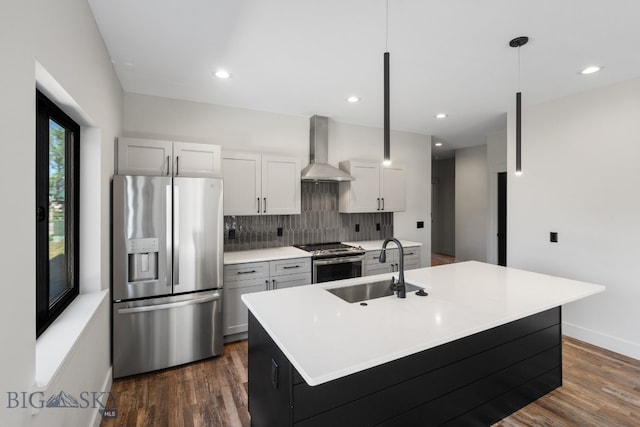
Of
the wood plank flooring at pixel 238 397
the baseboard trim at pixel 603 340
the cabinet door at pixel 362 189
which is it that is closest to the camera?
the wood plank flooring at pixel 238 397

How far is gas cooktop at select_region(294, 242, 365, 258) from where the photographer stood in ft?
12.0

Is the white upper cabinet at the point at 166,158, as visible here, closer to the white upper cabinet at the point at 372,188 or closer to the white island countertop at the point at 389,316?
the white island countertop at the point at 389,316

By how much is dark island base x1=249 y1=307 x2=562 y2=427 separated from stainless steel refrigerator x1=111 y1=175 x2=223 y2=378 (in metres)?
1.18

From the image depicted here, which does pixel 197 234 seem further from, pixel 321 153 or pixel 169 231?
pixel 321 153

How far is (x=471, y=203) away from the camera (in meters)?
6.47

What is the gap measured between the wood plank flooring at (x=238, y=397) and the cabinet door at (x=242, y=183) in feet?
5.33

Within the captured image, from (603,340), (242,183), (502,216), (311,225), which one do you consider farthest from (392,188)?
(603,340)

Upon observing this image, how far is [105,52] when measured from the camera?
2.33 meters

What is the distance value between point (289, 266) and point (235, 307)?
2.41 ft

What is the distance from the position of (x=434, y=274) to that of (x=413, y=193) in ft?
9.36

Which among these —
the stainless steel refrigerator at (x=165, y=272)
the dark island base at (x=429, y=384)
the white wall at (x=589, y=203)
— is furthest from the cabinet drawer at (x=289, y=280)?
the white wall at (x=589, y=203)

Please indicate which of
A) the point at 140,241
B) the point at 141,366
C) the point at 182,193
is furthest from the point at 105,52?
the point at 141,366

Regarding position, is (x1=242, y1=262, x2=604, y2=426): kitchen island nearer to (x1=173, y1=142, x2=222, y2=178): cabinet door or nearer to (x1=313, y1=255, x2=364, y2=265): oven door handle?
(x1=313, y1=255, x2=364, y2=265): oven door handle

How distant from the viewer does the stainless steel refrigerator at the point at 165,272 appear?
2586 millimetres
